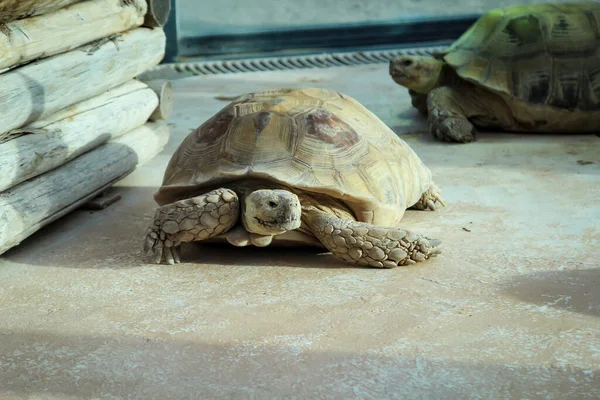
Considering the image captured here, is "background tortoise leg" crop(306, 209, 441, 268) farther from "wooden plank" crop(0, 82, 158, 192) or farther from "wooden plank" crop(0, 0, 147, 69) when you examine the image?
"wooden plank" crop(0, 0, 147, 69)

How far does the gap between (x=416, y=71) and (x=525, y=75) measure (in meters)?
0.71

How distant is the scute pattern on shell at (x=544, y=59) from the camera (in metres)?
5.27

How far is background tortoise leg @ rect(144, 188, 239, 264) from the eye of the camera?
10.5 feet

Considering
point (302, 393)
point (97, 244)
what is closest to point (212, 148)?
point (97, 244)

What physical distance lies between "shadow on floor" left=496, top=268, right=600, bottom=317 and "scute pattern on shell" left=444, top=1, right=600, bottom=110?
237 centimetres

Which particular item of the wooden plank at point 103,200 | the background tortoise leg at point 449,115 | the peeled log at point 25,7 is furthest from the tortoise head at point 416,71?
the peeled log at point 25,7

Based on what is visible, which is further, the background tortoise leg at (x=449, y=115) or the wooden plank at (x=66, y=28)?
the background tortoise leg at (x=449, y=115)

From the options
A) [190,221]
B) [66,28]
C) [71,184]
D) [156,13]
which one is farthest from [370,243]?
[156,13]

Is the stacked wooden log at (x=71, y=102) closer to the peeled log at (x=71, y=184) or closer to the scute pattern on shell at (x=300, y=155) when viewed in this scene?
the peeled log at (x=71, y=184)

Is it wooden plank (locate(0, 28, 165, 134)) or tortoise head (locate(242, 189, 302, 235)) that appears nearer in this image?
tortoise head (locate(242, 189, 302, 235))

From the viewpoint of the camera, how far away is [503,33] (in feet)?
17.9

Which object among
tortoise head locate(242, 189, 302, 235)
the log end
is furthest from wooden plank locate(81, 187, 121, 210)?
tortoise head locate(242, 189, 302, 235)

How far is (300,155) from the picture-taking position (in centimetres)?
328

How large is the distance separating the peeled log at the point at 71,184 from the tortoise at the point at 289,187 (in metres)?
Result: 0.49
